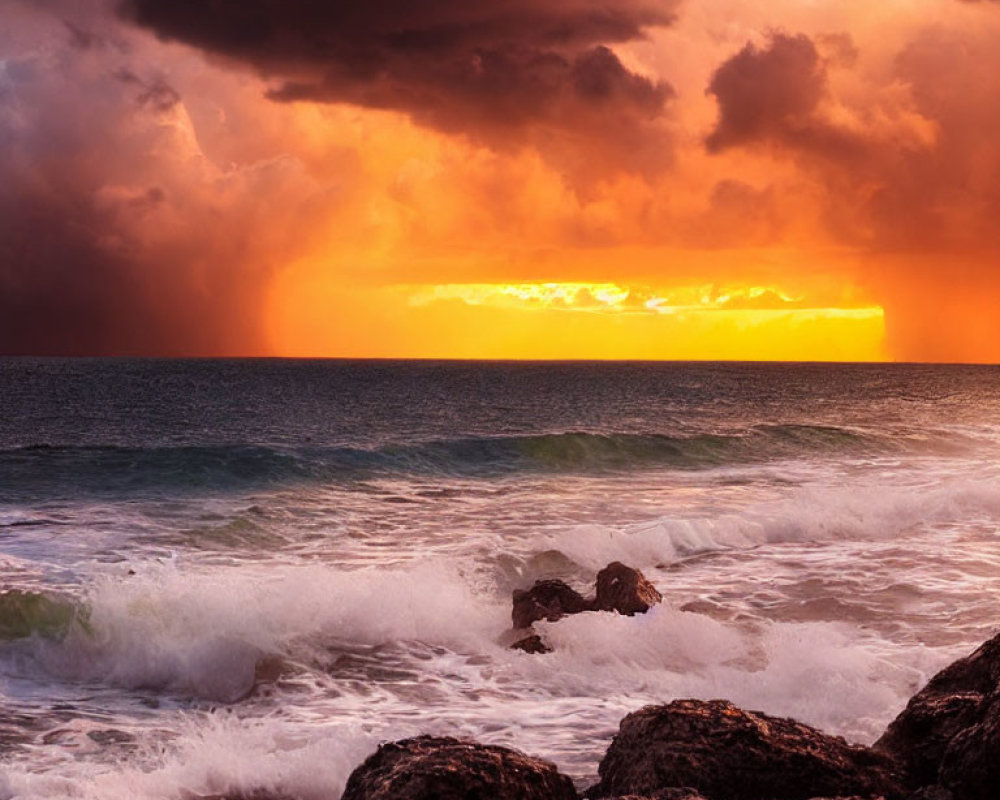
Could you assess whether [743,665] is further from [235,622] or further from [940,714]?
[235,622]

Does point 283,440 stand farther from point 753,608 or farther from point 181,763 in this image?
point 181,763

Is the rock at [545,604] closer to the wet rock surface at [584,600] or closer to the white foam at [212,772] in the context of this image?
the wet rock surface at [584,600]

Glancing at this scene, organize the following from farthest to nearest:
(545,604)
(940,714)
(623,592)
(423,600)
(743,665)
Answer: (423,600) → (545,604) → (623,592) → (743,665) → (940,714)

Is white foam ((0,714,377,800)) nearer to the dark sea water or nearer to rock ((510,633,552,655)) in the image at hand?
the dark sea water

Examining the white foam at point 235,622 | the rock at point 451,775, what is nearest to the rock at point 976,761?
the rock at point 451,775

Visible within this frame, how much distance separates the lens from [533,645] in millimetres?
11203

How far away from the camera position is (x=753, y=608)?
13.3 meters

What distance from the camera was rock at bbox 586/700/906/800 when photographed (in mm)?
6047

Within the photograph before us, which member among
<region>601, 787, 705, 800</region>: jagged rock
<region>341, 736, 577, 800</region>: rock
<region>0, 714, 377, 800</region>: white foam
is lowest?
<region>0, 714, 377, 800</region>: white foam

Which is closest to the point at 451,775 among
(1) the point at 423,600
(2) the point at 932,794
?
(2) the point at 932,794

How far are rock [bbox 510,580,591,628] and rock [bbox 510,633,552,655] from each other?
→ 0.82 metres

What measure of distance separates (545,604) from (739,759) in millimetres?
6402

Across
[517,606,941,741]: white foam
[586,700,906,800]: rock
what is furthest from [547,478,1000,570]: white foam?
[586,700,906,800]: rock

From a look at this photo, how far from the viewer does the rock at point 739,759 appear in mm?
6047
